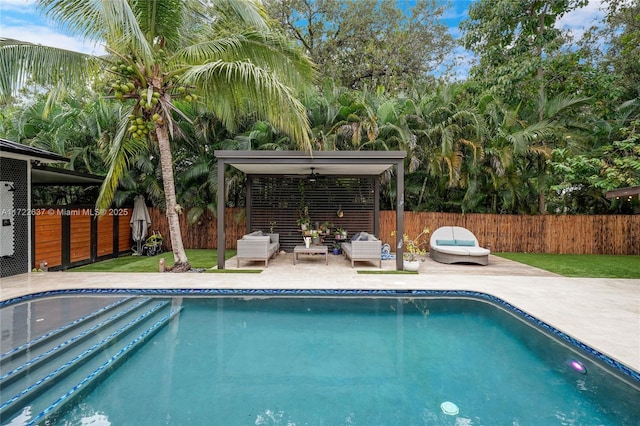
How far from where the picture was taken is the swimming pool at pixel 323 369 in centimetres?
308

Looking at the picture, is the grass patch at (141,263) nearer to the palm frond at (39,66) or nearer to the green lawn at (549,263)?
the green lawn at (549,263)

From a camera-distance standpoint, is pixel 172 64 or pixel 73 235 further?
pixel 73 235

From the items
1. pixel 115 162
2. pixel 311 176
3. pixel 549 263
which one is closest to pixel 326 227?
pixel 311 176

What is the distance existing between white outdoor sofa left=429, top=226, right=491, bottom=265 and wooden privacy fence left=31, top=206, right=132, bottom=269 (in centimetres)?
1012

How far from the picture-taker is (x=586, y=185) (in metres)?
13.5

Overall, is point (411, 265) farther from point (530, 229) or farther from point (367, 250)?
point (530, 229)

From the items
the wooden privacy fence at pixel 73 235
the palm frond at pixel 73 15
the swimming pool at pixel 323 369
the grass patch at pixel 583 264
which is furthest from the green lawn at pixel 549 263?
the palm frond at pixel 73 15

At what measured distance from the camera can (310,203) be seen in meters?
12.3

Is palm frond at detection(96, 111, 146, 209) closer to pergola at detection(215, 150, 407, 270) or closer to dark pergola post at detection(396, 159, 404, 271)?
pergola at detection(215, 150, 407, 270)

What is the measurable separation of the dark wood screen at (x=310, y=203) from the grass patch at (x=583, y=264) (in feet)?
16.5

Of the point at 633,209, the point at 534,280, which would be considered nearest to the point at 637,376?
the point at 534,280

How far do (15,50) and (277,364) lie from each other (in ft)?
23.4

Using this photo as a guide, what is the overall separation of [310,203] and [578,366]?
30.4 feet

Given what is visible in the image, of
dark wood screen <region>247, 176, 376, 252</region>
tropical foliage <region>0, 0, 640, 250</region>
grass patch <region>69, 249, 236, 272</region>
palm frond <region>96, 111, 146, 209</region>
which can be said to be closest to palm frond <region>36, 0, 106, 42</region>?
palm frond <region>96, 111, 146, 209</region>
